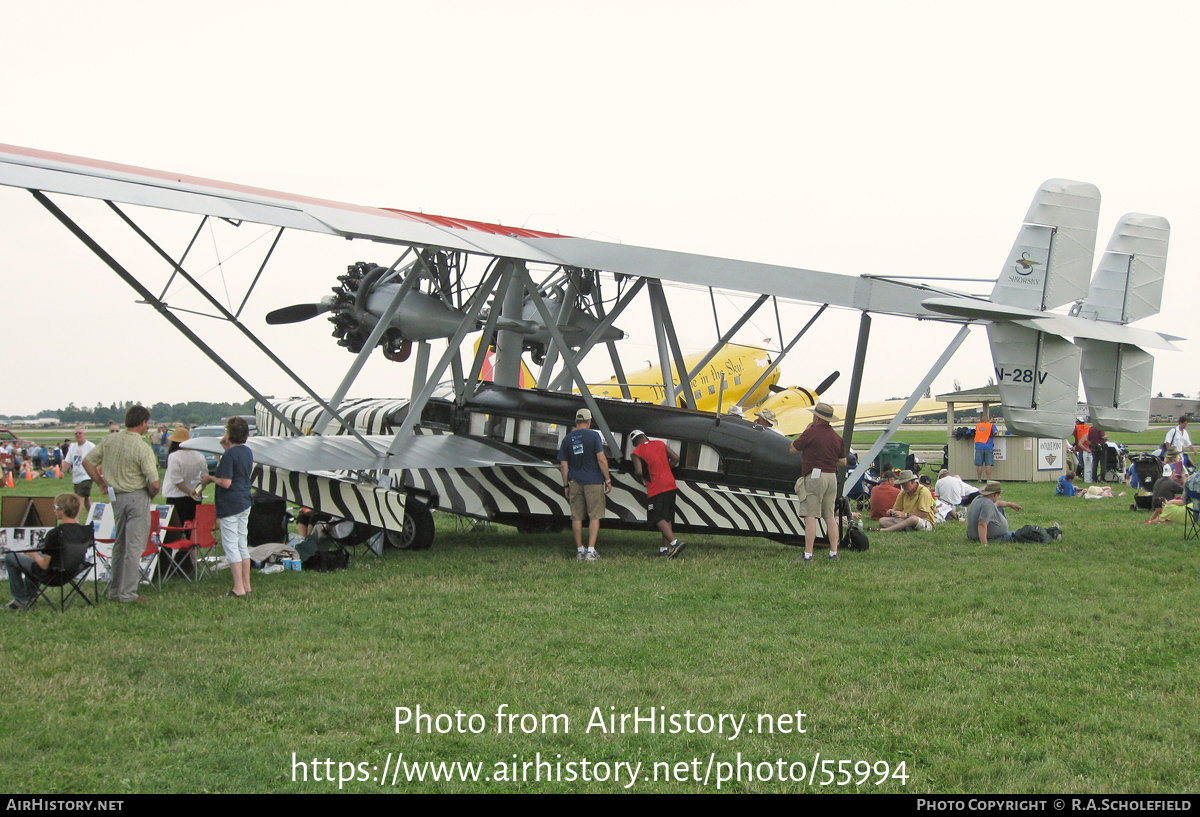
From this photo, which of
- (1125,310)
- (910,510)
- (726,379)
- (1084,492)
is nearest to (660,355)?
(910,510)

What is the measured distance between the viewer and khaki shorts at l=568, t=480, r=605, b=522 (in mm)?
10867

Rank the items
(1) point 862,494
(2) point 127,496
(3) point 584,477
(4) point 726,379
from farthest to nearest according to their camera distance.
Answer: (4) point 726,379
(1) point 862,494
(3) point 584,477
(2) point 127,496

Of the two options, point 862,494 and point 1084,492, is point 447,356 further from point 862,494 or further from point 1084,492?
point 1084,492

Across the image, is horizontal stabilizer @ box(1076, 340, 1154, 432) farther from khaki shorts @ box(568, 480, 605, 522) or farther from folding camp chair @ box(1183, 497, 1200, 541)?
khaki shorts @ box(568, 480, 605, 522)

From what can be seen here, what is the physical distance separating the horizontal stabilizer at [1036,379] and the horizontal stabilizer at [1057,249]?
0.65 metres

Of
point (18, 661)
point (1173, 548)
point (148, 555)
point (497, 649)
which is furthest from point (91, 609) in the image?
point (1173, 548)

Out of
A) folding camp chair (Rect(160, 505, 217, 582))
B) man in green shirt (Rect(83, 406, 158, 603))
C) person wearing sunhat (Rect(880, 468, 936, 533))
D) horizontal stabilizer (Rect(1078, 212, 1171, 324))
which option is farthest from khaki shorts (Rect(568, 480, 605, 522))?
horizontal stabilizer (Rect(1078, 212, 1171, 324))

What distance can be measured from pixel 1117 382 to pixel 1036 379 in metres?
1.26

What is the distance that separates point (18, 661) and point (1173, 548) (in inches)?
453

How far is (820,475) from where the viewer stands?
→ 34.9 ft

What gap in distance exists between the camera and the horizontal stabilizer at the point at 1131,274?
37.4 feet

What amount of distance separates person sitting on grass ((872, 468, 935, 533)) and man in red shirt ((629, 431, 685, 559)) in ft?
13.0

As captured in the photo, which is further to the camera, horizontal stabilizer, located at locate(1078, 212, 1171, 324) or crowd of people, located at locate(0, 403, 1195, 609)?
horizontal stabilizer, located at locate(1078, 212, 1171, 324)

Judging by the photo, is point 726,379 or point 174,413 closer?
point 726,379
